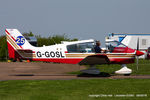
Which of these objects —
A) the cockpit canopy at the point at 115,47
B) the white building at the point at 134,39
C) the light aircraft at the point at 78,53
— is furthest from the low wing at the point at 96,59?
the white building at the point at 134,39

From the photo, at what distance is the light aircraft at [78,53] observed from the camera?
15930 mm

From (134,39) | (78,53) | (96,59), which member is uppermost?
(134,39)

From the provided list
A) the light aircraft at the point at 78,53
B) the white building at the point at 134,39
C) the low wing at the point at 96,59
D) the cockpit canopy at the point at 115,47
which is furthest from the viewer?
the white building at the point at 134,39

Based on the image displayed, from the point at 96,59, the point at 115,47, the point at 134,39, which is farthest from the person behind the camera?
the point at 134,39

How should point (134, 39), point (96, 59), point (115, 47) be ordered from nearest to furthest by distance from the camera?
1. point (96, 59)
2. point (115, 47)
3. point (134, 39)

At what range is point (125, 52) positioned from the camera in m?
16.1

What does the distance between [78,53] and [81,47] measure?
1.34 ft

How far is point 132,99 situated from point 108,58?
7.41 meters

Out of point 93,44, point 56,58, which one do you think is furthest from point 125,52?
point 56,58

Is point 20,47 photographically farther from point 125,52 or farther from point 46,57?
point 125,52

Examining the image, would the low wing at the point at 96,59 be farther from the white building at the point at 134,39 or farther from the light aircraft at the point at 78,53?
the white building at the point at 134,39

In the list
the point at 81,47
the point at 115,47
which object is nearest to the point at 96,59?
the point at 81,47

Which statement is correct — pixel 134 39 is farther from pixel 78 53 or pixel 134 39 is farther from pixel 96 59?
pixel 96 59

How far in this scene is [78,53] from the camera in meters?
16.2
